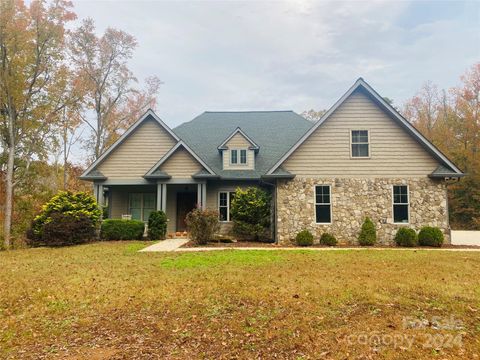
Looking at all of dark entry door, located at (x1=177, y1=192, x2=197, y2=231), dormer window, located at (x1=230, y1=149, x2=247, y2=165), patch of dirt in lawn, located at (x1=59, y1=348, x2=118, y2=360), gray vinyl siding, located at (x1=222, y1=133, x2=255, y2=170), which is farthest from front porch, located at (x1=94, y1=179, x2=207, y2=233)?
patch of dirt in lawn, located at (x1=59, y1=348, x2=118, y2=360)

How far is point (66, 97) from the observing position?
20844 millimetres

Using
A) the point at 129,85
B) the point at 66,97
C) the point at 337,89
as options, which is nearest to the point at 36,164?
the point at 66,97

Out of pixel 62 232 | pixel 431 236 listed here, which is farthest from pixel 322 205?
pixel 62 232

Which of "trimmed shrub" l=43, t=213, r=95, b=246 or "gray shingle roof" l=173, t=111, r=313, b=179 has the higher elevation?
"gray shingle roof" l=173, t=111, r=313, b=179

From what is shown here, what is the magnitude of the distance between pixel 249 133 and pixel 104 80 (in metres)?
15.2

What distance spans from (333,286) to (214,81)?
1040 inches

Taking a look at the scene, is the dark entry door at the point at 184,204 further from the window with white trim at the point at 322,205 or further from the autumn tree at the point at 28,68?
the autumn tree at the point at 28,68

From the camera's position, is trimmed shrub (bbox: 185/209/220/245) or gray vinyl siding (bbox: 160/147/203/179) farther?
gray vinyl siding (bbox: 160/147/203/179)

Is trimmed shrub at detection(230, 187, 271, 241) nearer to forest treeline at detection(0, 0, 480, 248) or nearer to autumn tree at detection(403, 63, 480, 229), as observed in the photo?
forest treeline at detection(0, 0, 480, 248)

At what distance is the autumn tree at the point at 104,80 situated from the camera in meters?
27.2

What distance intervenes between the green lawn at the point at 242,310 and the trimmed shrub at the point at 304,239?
15.4 feet

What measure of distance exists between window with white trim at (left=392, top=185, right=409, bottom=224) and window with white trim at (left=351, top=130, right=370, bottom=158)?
211cm

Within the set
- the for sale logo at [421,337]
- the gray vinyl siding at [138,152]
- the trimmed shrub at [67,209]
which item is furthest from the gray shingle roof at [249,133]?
the for sale logo at [421,337]

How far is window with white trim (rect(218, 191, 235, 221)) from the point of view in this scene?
18.6 m
